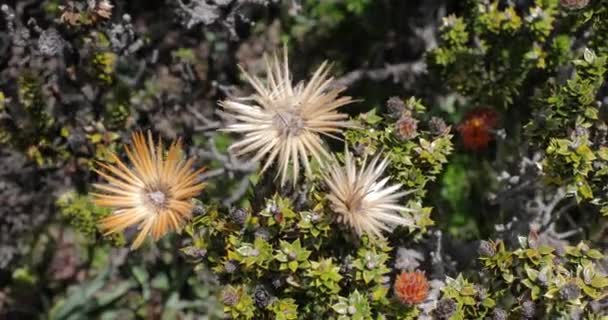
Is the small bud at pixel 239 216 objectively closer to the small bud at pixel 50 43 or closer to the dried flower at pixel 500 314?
the dried flower at pixel 500 314

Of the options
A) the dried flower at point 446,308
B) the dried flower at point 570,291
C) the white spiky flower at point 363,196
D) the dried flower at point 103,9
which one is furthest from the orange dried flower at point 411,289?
the dried flower at point 103,9

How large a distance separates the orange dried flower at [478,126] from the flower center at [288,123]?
1.18 meters

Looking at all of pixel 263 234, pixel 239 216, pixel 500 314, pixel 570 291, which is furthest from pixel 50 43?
pixel 570 291

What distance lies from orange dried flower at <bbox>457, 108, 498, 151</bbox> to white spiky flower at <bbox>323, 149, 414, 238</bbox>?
95 centimetres

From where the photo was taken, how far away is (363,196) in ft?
8.94

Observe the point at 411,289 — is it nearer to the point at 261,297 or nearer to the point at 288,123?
the point at 261,297

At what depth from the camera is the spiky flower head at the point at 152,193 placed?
286 cm

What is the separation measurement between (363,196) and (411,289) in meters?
0.37

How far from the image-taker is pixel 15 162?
3.99m

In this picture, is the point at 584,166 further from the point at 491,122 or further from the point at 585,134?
the point at 491,122

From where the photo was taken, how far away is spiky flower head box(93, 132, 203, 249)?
2863 mm

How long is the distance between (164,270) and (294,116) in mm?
1611

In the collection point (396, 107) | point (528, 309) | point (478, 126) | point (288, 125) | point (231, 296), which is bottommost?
point (231, 296)

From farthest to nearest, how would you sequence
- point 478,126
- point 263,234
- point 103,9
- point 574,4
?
point 478,126 < point 103,9 < point 574,4 < point 263,234
